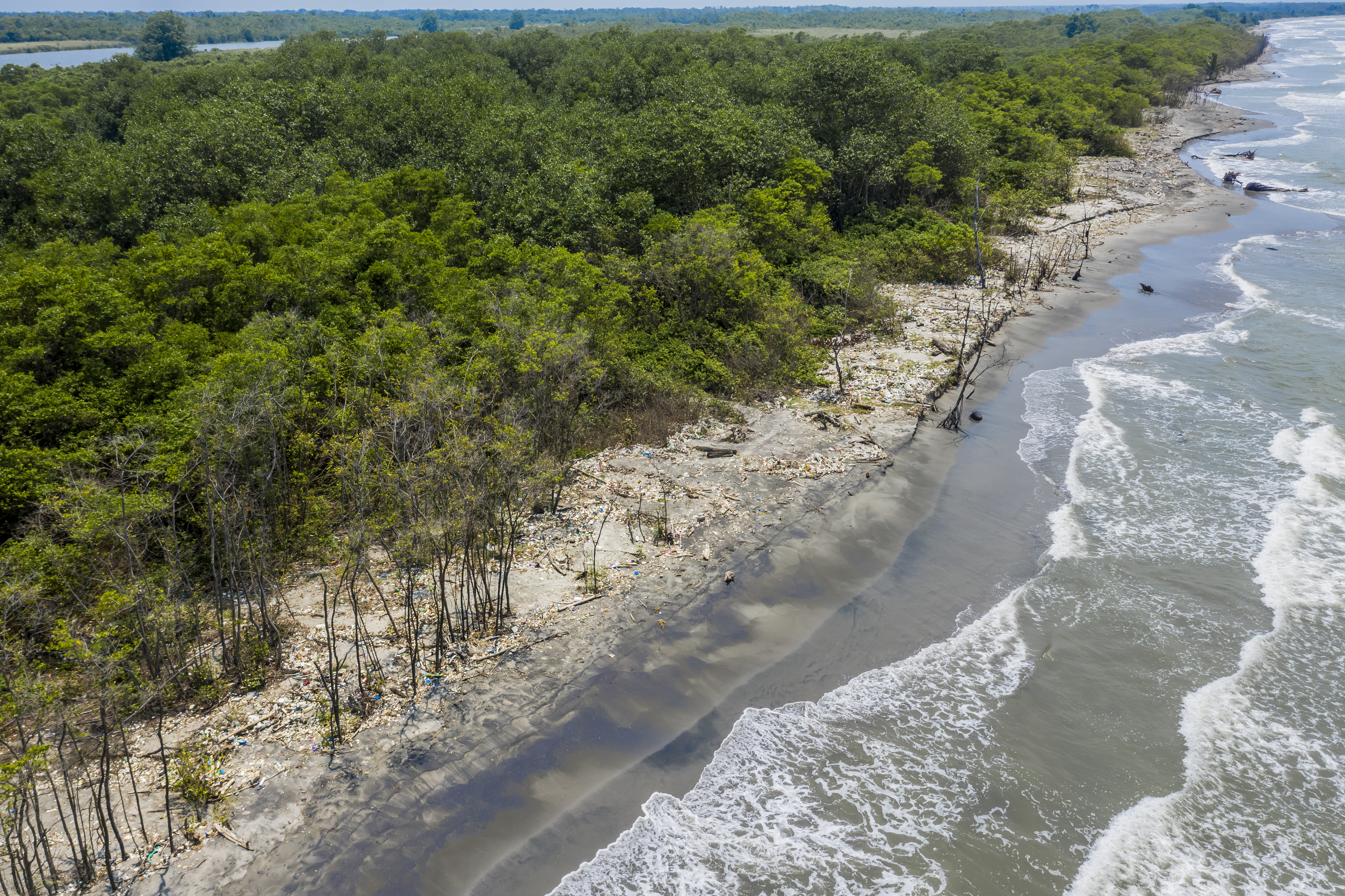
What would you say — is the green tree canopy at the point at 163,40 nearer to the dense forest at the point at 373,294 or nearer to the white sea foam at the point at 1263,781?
the dense forest at the point at 373,294

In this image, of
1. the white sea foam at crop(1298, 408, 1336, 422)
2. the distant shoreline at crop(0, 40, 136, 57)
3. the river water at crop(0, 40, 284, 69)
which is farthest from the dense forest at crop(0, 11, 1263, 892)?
the distant shoreline at crop(0, 40, 136, 57)

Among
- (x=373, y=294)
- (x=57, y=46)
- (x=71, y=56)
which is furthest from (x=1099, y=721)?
(x=57, y=46)

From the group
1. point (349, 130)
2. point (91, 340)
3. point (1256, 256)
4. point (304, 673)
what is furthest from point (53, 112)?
point (1256, 256)

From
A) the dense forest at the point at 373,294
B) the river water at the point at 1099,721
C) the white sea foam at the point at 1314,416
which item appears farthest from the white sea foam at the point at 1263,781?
the dense forest at the point at 373,294

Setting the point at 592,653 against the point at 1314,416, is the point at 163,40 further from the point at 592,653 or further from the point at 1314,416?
the point at 1314,416

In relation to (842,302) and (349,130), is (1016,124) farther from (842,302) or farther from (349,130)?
(349,130)
